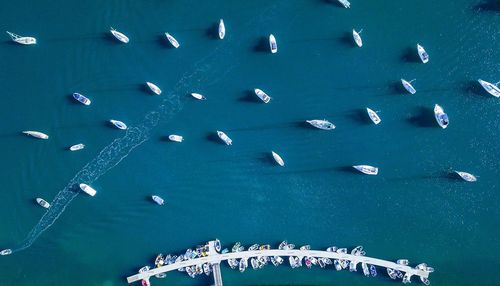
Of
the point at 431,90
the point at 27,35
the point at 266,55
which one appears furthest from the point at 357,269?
the point at 27,35

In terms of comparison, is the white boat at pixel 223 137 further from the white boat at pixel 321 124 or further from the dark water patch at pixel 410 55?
the dark water patch at pixel 410 55

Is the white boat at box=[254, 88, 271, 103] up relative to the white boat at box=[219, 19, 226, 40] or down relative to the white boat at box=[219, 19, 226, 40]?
down

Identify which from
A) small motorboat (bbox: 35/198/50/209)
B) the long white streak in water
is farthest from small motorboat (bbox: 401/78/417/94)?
small motorboat (bbox: 35/198/50/209)

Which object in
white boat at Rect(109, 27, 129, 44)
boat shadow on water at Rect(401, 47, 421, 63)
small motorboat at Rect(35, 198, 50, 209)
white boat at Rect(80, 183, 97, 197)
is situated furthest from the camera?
small motorboat at Rect(35, 198, 50, 209)

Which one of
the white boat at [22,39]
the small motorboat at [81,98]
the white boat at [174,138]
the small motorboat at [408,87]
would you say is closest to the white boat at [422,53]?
the small motorboat at [408,87]

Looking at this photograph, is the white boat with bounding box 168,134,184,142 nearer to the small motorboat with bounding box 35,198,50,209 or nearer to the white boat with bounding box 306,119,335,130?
the white boat with bounding box 306,119,335,130

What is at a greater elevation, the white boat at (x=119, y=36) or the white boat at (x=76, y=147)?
the white boat at (x=119, y=36)

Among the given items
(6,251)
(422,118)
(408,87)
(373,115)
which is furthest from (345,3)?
(6,251)

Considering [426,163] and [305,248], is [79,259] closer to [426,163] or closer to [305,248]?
[305,248]
